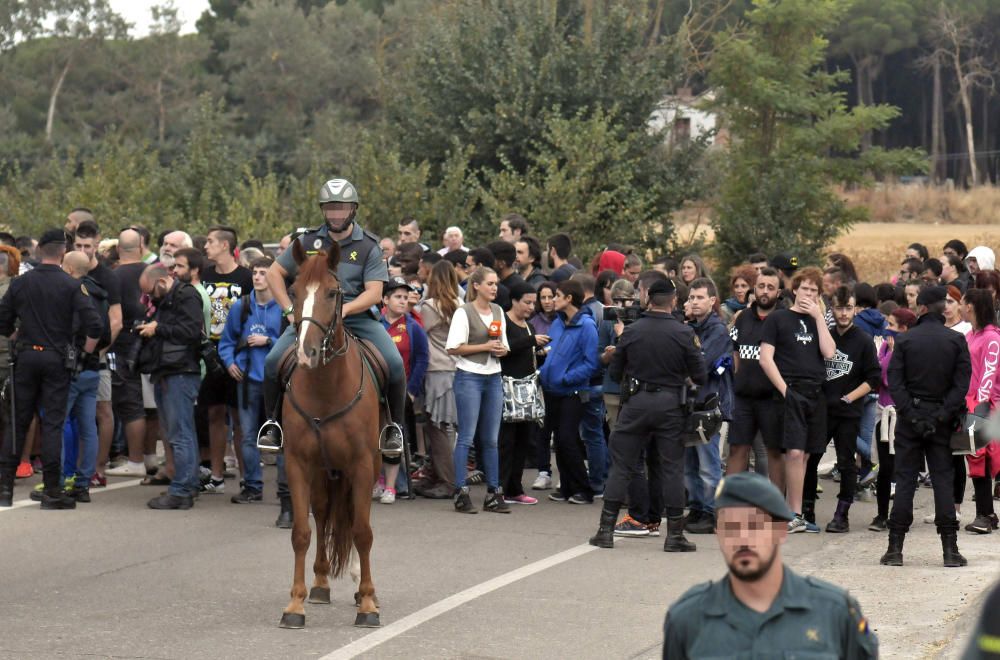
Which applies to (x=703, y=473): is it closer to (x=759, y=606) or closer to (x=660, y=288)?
(x=660, y=288)

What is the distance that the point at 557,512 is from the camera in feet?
44.8

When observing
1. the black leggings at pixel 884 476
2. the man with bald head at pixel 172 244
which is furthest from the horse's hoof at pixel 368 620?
the man with bald head at pixel 172 244

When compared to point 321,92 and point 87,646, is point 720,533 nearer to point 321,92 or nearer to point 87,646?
point 87,646

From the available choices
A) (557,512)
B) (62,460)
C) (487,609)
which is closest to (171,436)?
(62,460)

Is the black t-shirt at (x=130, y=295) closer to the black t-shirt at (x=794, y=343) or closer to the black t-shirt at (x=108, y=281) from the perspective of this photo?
the black t-shirt at (x=108, y=281)

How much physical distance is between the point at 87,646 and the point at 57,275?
5.27 meters

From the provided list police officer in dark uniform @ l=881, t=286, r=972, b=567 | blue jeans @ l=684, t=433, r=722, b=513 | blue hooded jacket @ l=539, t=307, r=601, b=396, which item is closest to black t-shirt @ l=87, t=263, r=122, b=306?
blue hooded jacket @ l=539, t=307, r=601, b=396

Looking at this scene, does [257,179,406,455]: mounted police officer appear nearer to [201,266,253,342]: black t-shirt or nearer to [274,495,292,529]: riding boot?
[274,495,292,529]: riding boot

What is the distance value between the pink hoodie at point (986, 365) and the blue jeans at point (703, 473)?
2108 mm

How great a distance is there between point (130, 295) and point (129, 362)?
65cm

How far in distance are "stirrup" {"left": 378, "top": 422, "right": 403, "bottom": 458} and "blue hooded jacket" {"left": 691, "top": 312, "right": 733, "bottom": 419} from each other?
10.4ft

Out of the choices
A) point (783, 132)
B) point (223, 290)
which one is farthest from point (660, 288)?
point (783, 132)

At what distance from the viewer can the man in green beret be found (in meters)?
4.06

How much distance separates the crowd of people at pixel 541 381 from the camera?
40.3 ft
